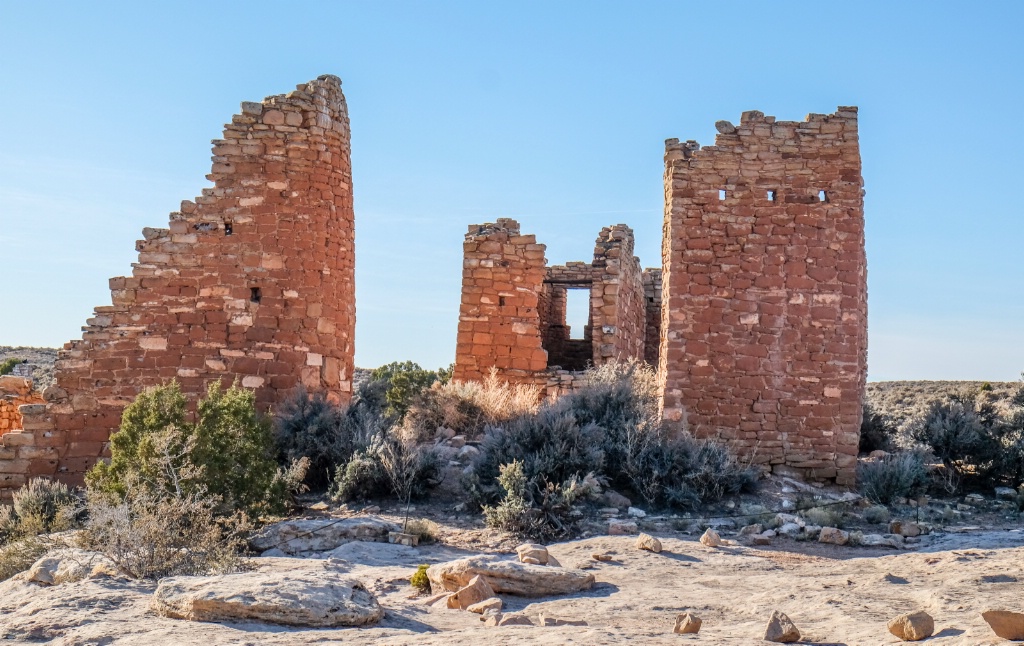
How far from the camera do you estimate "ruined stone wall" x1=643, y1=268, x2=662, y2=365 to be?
818 inches

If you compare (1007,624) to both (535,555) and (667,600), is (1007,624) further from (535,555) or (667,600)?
(535,555)

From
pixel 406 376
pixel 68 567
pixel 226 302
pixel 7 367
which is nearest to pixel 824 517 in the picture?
pixel 68 567

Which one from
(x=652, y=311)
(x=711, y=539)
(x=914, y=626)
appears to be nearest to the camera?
(x=914, y=626)

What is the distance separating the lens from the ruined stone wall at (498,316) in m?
15.7

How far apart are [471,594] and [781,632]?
2159 millimetres

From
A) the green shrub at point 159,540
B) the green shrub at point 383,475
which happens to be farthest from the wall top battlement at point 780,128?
the green shrub at point 159,540

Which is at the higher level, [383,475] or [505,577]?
[383,475]

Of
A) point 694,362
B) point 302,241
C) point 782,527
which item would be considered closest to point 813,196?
point 694,362

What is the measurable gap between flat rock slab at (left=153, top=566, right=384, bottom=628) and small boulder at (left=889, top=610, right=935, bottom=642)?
299cm

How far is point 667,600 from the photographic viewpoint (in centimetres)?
727

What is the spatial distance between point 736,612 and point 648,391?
665 centimetres

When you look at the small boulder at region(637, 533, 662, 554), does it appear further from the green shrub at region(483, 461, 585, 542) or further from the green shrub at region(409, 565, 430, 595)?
the green shrub at region(409, 565, 430, 595)

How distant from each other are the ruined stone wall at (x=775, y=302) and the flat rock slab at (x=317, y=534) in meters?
4.41

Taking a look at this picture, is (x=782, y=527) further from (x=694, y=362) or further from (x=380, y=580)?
(x=380, y=580)
